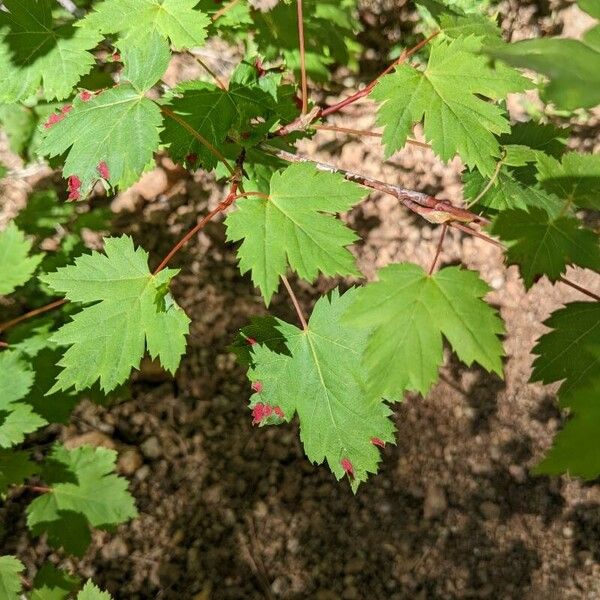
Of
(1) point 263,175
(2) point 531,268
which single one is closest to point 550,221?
(2) point 531,268

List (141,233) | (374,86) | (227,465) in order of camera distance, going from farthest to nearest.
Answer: (141,233)
(227,465)
(374,86)

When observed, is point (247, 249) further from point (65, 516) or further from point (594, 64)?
point (65, 516)

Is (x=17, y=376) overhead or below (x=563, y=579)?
overhead

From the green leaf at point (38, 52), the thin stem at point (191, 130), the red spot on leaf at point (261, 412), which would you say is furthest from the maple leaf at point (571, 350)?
the green leaf at point (38, 52)

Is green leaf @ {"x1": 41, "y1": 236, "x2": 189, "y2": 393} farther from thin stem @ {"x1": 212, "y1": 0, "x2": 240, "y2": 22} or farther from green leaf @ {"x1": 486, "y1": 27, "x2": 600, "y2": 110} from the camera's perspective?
green leaf @ {"x1": 486, "y1": 27, "x2": 600, "y2": 110}

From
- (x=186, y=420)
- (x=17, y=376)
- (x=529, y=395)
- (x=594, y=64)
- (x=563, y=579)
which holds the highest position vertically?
(x=594, y=64)

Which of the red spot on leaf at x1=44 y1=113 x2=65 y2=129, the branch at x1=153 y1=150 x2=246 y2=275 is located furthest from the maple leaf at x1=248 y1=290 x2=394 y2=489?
the red spot on leaf at x1=44 y1=113 x2=65 y2=129
